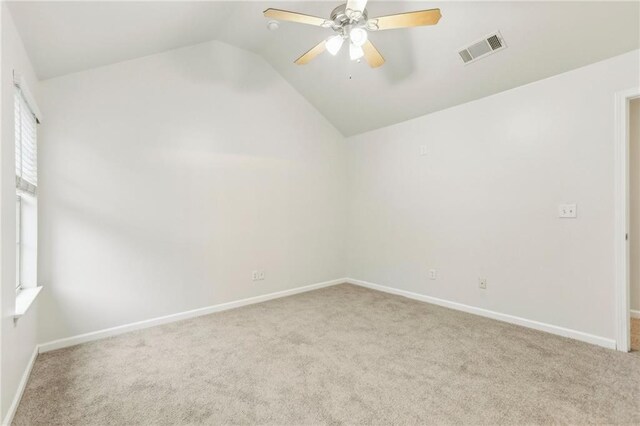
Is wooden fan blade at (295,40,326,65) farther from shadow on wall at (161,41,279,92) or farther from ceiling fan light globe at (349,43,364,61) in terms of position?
shadow on wall at (161,41,279,92)

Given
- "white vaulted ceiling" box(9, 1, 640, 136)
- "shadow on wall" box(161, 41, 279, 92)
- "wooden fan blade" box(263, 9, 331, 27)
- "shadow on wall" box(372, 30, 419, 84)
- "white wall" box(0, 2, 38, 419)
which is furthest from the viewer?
"shadow on wall" box(161, 41, 279, 92)

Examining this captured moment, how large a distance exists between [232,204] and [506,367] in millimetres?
3033

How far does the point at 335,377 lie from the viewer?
2.11 meters

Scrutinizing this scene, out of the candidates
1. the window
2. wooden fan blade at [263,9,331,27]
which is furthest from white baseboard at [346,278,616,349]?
the window

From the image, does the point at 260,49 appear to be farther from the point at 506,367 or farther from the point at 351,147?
the point at 506,367

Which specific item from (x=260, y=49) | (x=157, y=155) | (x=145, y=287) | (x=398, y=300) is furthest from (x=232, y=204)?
→ (x=398, y=300)

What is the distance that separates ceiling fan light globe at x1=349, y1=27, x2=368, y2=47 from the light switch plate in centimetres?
221

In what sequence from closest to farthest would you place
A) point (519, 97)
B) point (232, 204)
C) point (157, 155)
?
point (519, 97), point (157, 155), point (232, 204)

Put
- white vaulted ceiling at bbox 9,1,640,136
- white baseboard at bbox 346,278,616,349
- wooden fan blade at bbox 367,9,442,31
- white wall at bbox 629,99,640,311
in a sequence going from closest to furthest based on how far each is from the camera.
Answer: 1. wooden fan blade at bbox 367,9,442,31
2. white vaulted ceiling at bbox 9,1,640,136
3. white baseboard at bbox 346,278,616,349
4. white wall at bbox 629,99,640,311

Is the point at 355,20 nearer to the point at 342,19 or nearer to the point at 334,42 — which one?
the point at 342,19

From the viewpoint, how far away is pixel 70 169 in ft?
8.91

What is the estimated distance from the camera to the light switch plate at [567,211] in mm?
2654

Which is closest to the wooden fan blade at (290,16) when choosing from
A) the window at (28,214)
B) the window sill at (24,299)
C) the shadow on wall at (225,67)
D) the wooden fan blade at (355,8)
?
the wooden fan blade at (355,8)

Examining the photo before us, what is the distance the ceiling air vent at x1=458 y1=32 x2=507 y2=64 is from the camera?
2.63 meters
